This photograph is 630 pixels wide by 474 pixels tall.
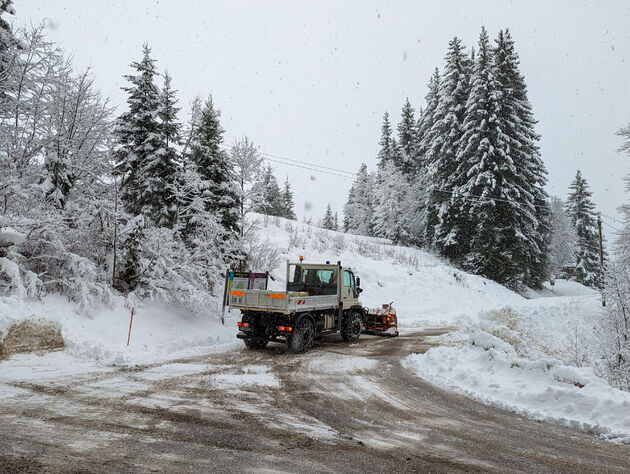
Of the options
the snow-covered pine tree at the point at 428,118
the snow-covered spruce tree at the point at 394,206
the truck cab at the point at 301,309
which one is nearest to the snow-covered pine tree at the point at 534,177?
the snow-covered pine tree at the point at 428,118

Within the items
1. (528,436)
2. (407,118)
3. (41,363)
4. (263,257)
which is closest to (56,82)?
(41,363)

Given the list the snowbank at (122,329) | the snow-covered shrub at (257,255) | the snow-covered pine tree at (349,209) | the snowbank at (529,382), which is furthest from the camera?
the snow-covered pine tree at (349,209)

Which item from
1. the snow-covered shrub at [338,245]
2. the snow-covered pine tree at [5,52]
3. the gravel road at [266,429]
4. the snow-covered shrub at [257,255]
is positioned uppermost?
the snow-covered pine tree at [5,52]

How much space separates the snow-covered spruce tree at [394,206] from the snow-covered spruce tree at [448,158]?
3.50m

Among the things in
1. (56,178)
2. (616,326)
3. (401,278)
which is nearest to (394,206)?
(401,278)

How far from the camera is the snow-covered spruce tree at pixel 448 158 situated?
33906 mm

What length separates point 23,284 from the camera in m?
10.2

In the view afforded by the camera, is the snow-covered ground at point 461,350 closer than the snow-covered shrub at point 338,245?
Yes

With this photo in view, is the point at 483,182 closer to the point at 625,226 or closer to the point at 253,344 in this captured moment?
the point at 625,226

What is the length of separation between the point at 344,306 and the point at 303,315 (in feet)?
8.20

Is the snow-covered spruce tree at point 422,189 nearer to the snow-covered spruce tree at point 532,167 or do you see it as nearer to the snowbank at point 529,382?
the snow-covered spruce tree at point 532,167

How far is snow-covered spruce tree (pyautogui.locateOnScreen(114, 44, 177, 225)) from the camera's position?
14.5 m

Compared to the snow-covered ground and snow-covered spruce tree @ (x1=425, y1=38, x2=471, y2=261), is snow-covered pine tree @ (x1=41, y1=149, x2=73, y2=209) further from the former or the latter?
snow-covered spruce tree @ (x1=425, y1=38, x2=471, y2=261)

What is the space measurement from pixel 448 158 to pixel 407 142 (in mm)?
11351
